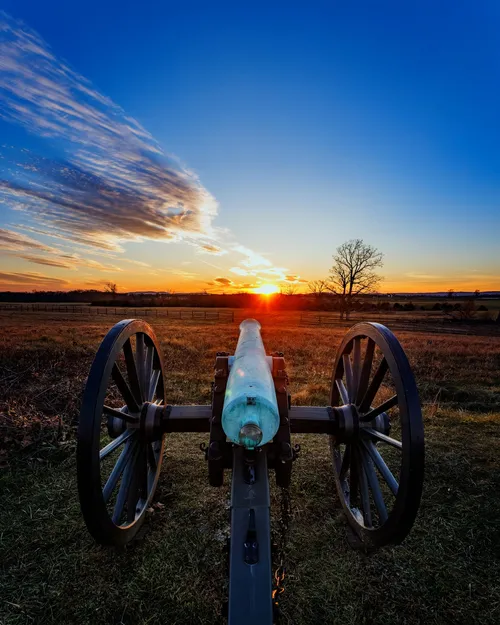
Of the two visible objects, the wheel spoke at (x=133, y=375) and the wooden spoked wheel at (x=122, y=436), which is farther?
the wheel spoke at (x=133, y=375)

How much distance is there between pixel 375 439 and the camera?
9.99 feet

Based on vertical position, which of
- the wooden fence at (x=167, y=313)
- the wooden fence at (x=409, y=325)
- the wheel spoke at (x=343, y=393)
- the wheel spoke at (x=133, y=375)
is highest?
the wheel spoke at (x=133, y=375)

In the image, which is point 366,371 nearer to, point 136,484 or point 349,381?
point 349,381

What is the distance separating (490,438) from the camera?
540 cm

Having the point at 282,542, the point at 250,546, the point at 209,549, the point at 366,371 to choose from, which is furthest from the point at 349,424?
the point at 209,549

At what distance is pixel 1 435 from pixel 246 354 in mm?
4246

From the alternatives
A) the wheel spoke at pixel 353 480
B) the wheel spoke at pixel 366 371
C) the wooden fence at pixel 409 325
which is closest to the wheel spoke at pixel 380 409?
the wheel spoke at pixel 366 371

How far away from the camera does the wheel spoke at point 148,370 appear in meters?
3.55

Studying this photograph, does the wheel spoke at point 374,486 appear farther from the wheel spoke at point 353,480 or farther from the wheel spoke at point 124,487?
the wheel spoke at point 124,487

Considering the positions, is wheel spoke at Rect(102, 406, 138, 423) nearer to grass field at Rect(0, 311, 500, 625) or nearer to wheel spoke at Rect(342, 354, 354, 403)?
grass field at Rect(0, 311, 500, 625)

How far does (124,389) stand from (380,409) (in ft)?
6.89

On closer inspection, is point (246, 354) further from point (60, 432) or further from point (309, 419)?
A: point (60, 432)

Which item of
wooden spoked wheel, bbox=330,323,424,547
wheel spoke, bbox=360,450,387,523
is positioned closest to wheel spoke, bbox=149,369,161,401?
wooden spoked wheel, bbox=330,323,424,547

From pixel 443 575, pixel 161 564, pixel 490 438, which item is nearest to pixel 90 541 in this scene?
pixel 161 564
